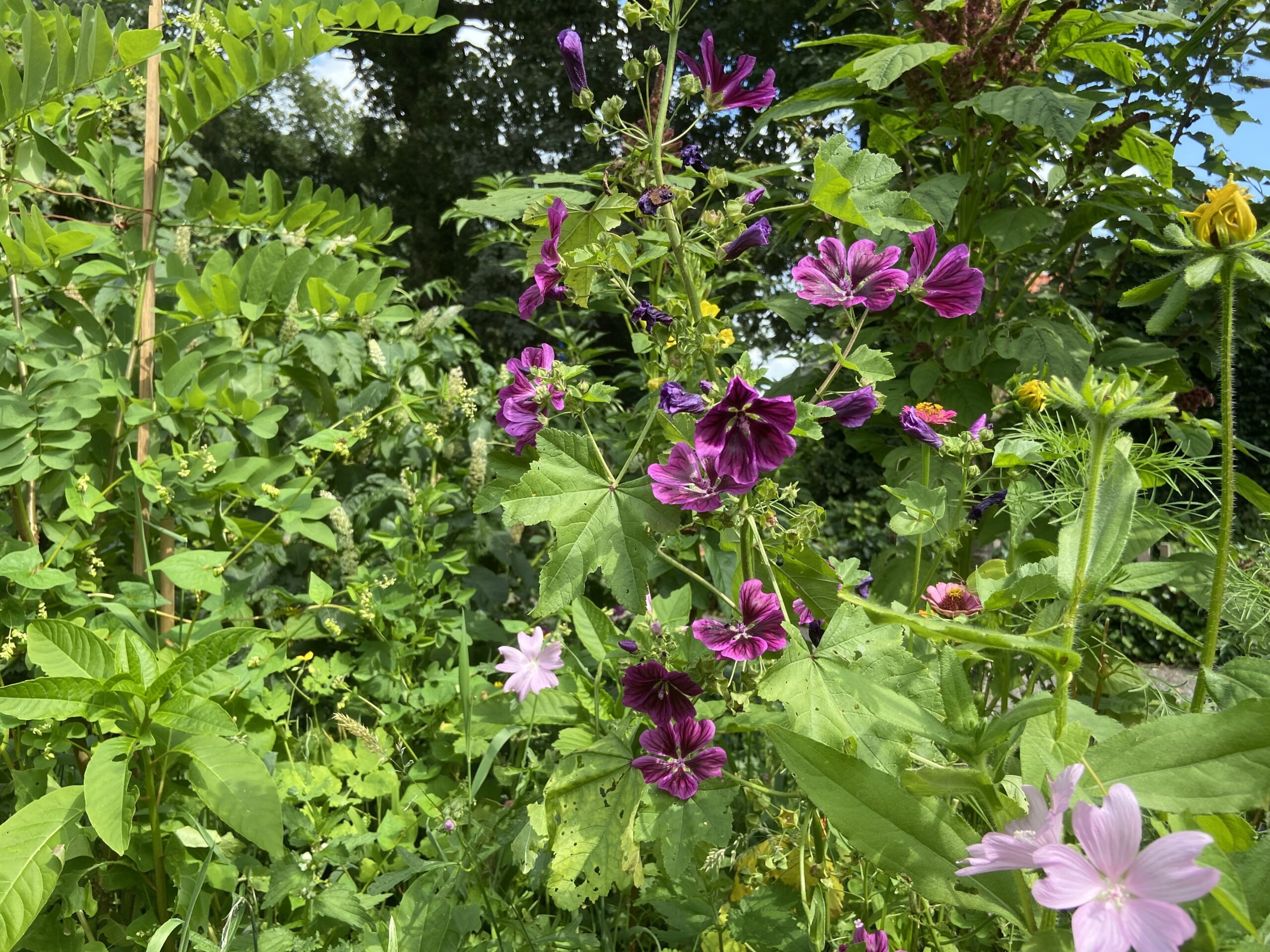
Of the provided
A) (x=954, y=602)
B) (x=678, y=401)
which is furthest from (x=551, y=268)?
(x=954, y=602)

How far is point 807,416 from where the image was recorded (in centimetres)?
92

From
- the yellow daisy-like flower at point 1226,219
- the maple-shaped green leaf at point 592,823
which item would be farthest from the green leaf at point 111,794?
the yellow daisy-like flower at point 1226,219

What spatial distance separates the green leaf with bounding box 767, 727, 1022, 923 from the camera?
2.01ft

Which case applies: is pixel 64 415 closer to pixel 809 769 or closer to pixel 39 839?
pixel 39 839

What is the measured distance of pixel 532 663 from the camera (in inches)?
55.5

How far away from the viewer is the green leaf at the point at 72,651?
3.98ft

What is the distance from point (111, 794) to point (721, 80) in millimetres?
1232

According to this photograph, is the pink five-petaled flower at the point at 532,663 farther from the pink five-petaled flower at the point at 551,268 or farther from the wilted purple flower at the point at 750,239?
the wilted purple flower at the point at 750,239

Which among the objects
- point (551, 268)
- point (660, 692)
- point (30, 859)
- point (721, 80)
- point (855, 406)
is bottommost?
point (30, 859)

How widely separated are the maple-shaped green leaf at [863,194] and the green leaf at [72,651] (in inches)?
46.5

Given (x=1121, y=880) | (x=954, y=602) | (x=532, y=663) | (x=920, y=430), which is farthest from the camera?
(x=532, y=663)

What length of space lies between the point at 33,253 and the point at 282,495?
562 mm

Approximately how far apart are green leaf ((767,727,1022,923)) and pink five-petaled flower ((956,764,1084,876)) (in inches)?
2.5

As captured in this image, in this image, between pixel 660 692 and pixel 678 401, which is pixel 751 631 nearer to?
pixel 660 692
